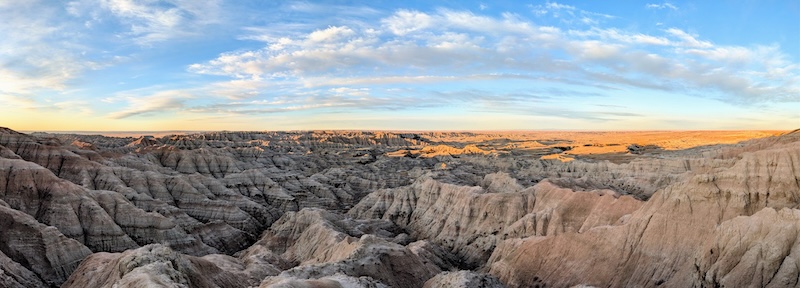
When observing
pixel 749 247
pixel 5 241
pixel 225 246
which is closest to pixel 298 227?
pixel 225 246

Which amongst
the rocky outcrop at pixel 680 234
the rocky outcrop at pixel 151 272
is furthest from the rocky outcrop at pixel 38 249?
the rocky outcrop at pixel 680 234

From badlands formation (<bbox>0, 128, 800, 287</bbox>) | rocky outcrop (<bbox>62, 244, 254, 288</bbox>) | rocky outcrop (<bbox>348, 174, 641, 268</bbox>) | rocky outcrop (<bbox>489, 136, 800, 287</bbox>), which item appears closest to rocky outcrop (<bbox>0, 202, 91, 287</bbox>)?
badlands formation (<bbox>0, 128, 800, 287</bbox>)

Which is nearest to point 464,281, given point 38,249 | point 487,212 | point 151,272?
point 151,272

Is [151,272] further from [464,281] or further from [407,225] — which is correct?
[407,225]

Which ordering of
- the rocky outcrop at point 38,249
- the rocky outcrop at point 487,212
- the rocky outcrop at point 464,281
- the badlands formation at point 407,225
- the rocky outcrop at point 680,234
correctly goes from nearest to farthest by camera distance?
the rocky outcrop at point 464,281 < the badlands formation at point 407,225 < the rocky outcrop at point 680,234 < the rocky outcrop at point 38,249 < the rocky outcrop at point 487,212

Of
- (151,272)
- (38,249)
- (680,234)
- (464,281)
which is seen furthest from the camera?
(38,249)

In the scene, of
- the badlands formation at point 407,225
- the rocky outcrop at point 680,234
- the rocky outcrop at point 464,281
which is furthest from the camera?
the rocky outcrop at point 680,234

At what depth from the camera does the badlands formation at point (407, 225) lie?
1084 inches

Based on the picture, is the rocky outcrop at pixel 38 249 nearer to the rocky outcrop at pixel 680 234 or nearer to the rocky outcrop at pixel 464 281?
the rocky outcrop at pixel 464 281

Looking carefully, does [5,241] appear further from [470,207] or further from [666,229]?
[666,229]

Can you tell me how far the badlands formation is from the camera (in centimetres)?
2753

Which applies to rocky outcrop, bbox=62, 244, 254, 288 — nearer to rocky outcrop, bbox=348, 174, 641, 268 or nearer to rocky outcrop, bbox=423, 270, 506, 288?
rocky outcrop, bbox=423, 270, 506, 288

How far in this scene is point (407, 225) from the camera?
201 feet

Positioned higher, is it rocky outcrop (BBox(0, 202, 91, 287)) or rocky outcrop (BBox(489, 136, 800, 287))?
rocky outcrop (BBox(489, 136, 800, 287))
